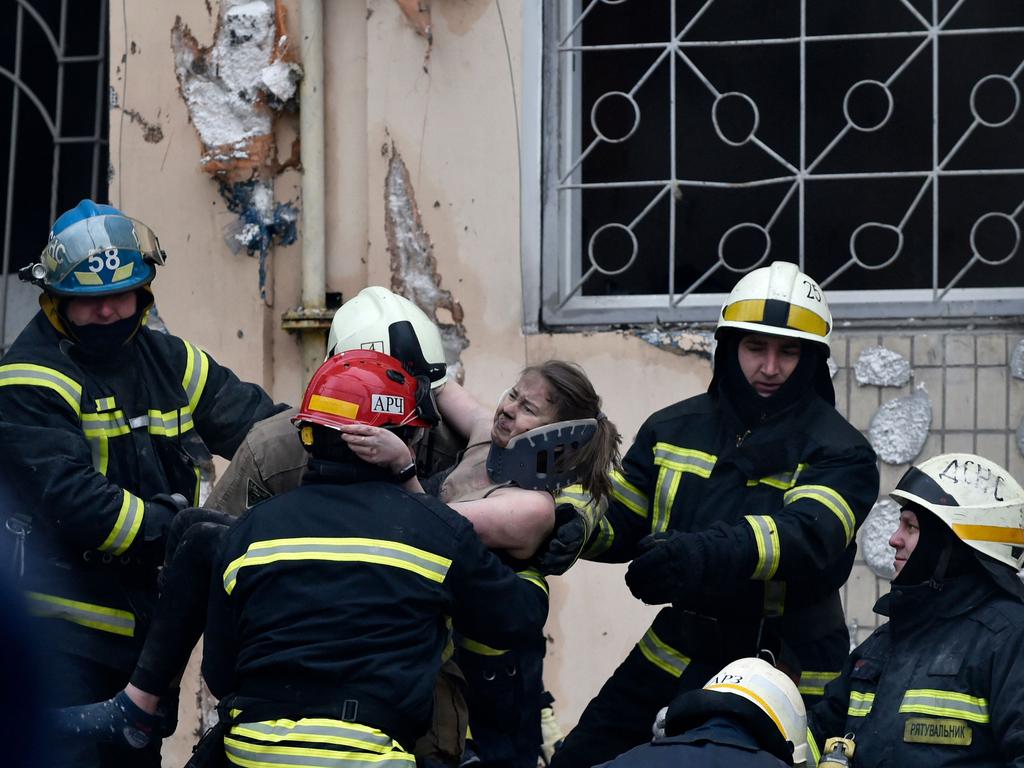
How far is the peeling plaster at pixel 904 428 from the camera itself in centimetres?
523

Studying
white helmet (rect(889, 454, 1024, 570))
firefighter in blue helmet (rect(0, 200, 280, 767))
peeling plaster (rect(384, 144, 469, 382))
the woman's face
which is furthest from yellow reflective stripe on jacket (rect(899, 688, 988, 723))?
peeling plaster (rect(384, 144, 469, 382))

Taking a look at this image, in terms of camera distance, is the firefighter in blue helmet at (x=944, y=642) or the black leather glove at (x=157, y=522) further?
the black leather glove at (x=157, y=522)

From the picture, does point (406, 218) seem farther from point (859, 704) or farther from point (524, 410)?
point (859, 704)

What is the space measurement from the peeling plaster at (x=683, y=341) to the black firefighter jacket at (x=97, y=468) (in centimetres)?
193

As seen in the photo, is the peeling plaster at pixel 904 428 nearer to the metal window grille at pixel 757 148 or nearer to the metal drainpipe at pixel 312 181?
the metal window grille at pixel 757 148

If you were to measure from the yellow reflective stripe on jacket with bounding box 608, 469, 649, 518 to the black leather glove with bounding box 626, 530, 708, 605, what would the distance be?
0.31m

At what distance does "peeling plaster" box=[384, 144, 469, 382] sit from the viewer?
5.52 m

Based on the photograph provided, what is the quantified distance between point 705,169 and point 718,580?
248cm

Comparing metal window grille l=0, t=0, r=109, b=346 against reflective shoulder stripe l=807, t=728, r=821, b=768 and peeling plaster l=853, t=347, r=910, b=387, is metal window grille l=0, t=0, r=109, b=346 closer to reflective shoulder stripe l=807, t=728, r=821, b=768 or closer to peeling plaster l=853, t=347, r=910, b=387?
peeling plaster l=853, t=347, r=910, b=387

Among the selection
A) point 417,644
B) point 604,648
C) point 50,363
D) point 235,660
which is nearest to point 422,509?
point 417,644

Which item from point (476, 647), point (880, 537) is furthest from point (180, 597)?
point (880, 537)

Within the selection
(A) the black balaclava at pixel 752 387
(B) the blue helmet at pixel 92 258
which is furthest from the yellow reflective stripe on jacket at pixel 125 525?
(A) the black balaclava at pixel 752 387

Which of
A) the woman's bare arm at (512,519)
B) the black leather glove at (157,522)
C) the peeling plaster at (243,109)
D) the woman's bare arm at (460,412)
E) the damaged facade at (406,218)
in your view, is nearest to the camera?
the woman's bare arm at (512,519)

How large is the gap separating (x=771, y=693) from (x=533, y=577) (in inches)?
24.6
